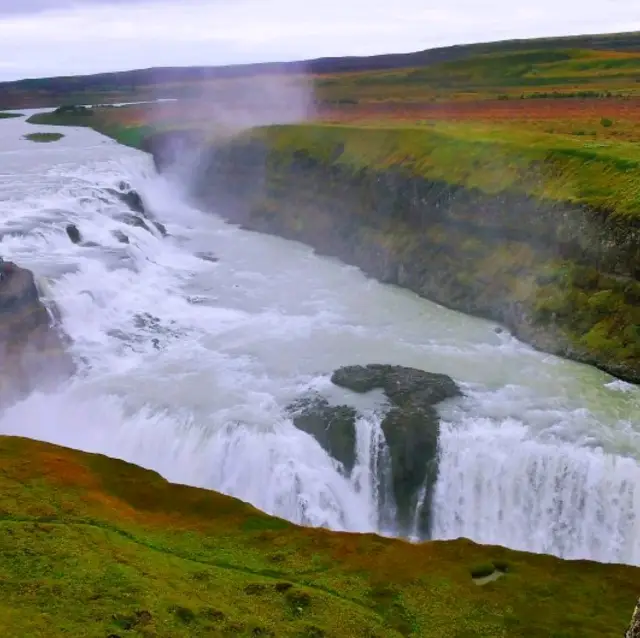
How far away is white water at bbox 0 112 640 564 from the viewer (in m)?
25.8

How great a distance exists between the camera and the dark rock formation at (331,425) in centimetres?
A: 2752

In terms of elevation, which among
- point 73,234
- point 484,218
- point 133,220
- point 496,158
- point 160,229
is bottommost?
point 160,229

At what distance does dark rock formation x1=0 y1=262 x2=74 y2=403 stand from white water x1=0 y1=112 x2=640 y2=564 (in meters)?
1.06

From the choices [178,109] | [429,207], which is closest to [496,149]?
[429,207]

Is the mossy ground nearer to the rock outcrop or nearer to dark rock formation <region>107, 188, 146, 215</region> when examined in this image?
the rock outcrop

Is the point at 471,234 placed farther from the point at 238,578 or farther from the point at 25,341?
the point at 238,578

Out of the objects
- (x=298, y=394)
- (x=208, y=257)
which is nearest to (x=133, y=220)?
(x=208, y=257)

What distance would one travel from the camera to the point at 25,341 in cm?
3253

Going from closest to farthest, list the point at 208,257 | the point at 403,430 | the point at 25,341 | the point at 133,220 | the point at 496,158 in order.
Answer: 1. the point at 403,430
2. the point at 25,341
3. the point at 496,158
4. the point at 208,257
5. the point at 133,220

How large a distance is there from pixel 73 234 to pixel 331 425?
25.6 metres

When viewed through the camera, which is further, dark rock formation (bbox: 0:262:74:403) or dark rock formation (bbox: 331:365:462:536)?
dark rock formation (bbox: 0:262:74:403)

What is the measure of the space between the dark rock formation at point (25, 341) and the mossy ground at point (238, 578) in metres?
9.53

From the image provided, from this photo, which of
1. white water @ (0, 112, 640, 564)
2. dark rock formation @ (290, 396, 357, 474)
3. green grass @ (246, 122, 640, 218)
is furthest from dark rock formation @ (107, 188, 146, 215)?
dark rock formation @ (290, 396, 357, 474)

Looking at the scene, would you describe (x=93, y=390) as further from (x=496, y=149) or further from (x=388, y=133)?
(x=388, y=133)
